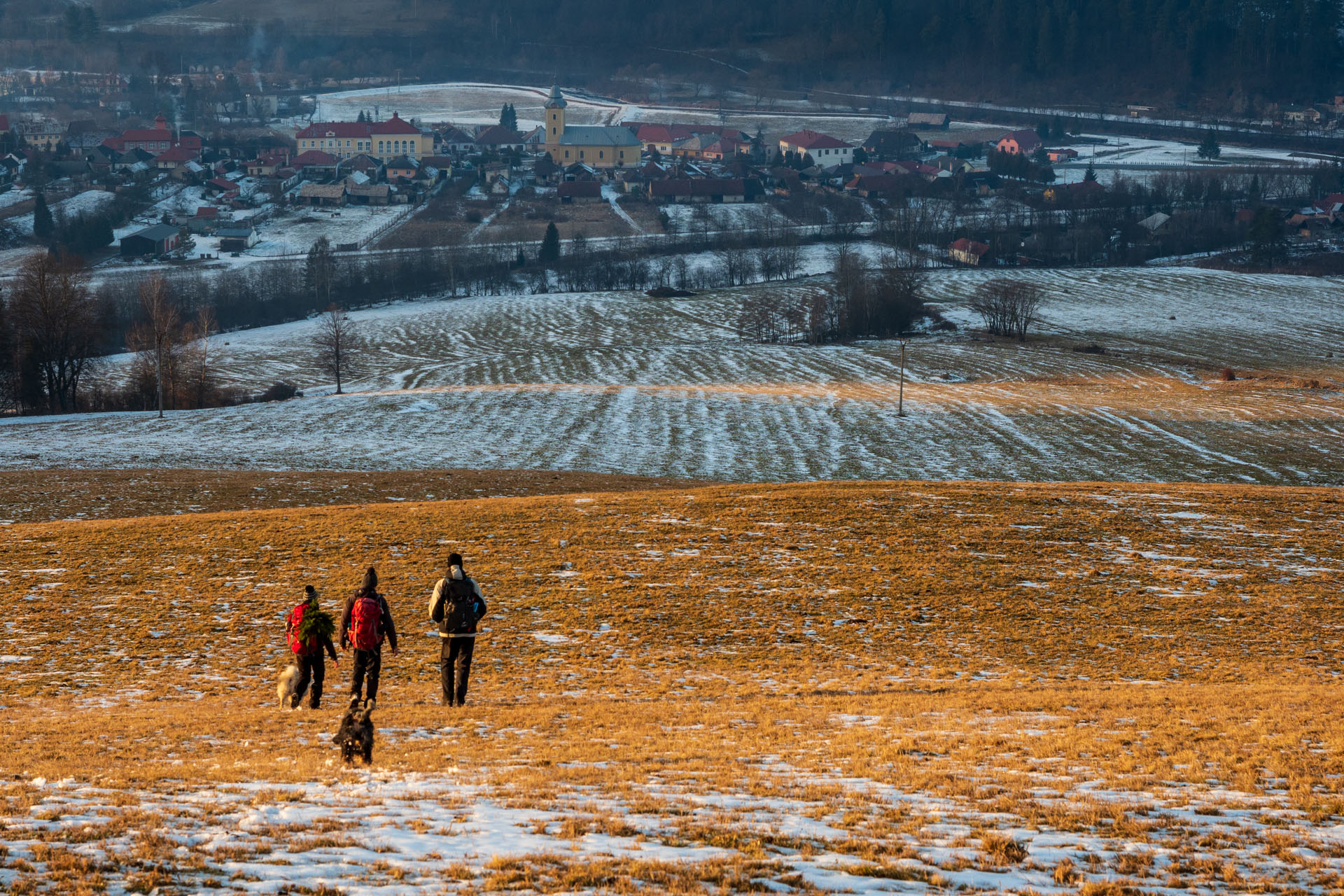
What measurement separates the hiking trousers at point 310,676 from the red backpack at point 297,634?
138 millimetres

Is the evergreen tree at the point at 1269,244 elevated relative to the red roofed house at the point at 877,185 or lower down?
lower down

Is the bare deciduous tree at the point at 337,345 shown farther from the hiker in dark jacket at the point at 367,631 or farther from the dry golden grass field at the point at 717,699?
the hiker in dark jacket at the point at 367,631

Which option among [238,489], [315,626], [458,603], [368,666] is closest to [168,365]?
[238,489]

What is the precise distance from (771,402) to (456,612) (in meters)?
52.6

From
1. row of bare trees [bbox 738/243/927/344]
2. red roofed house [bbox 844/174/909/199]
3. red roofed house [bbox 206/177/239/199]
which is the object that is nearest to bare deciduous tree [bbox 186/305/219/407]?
row of bare trees [bbox 738/243/927/344]

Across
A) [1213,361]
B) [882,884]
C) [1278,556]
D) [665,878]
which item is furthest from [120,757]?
[1213,361]

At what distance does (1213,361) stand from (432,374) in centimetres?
6309

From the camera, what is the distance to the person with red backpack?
14.8 metres

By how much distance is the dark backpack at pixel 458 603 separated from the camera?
1502 centimetres

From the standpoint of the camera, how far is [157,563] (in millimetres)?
23734

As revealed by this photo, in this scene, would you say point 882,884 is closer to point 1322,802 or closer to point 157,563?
point 1322,802

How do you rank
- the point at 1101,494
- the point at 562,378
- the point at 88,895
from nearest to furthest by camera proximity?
the point at 88,895
the point at 1101,494
the point at 562,378

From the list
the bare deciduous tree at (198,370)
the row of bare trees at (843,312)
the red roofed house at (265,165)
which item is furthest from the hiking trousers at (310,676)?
the red roofed house at (265,165)

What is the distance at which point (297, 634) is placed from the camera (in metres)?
14.9
